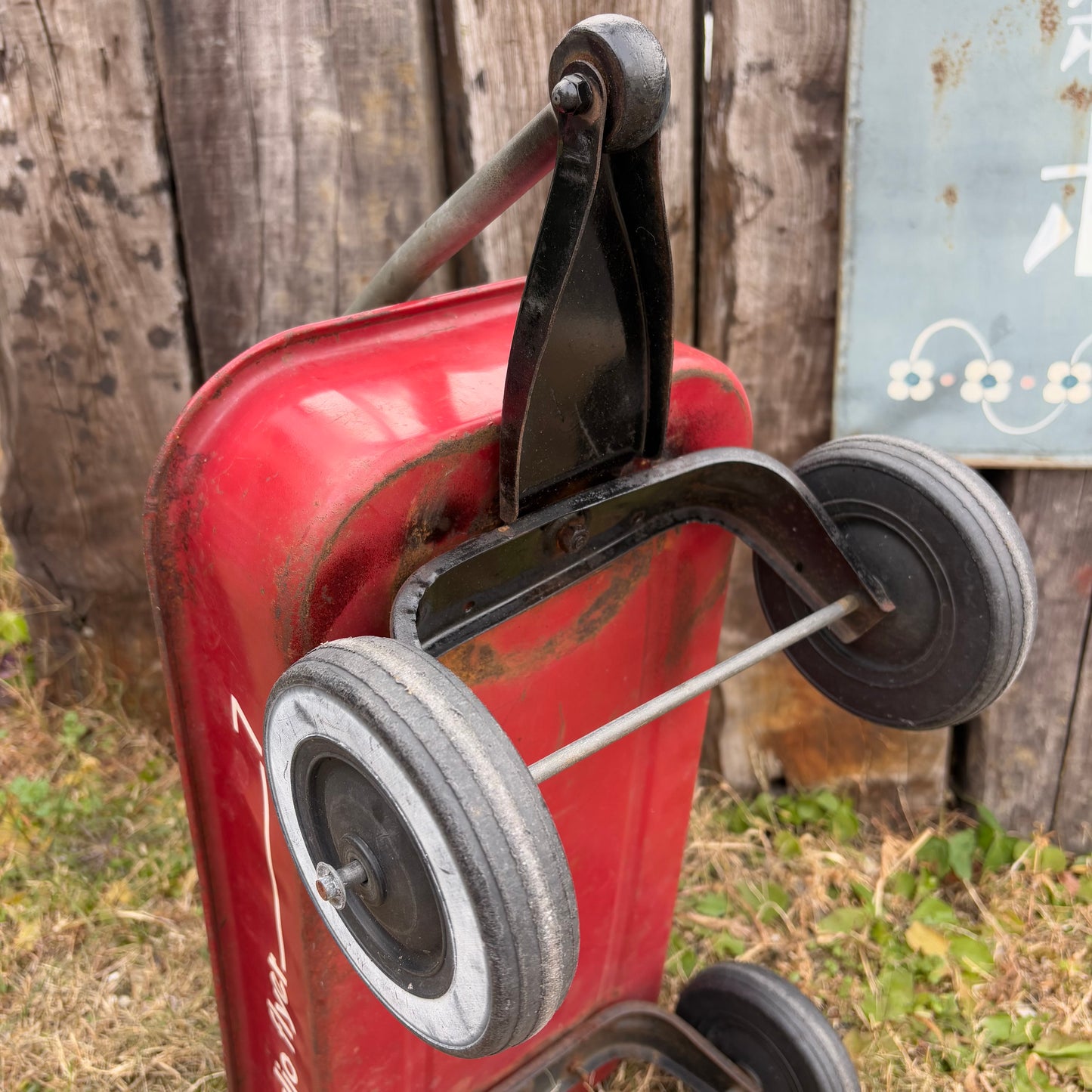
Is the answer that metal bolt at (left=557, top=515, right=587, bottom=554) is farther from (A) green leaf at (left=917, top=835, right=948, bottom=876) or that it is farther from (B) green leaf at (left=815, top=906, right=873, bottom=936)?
(A) green leaf at (left=917, top=835, right=948, bottom=876)

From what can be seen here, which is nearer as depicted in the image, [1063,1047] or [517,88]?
[517,88]

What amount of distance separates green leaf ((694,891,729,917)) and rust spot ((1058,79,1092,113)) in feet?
5.63

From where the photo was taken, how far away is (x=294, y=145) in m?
1.84

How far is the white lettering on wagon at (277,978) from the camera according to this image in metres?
1.23

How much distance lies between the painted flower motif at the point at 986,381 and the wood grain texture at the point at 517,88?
57 centimetres

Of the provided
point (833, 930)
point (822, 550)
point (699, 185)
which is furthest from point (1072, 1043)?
point (699, 185)

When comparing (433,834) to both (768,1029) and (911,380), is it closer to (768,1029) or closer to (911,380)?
(768,1029)

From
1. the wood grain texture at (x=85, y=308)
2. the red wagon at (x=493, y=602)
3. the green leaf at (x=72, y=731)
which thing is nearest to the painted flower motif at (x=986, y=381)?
the red wagon at (x=493, y=602)

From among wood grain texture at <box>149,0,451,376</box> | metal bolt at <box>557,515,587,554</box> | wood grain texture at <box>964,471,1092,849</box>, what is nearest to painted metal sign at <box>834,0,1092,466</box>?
wood grain texture at <box>964,471,1092,849</box>

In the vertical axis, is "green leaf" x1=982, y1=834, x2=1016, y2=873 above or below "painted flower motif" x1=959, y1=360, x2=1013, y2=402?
below

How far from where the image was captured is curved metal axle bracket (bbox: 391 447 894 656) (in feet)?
3.63

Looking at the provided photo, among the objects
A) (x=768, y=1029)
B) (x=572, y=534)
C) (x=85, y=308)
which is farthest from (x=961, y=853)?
(x=85, y=308)

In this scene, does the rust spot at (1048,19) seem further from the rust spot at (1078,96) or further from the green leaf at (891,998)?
the green leaf at (891,998)

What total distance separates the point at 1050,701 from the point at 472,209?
1735 millimetres
